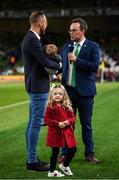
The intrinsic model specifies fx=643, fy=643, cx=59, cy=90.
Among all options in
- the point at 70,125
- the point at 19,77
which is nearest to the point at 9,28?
the point at 19,77

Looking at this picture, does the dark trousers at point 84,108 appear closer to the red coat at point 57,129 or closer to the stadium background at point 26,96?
the stadium background at point 26,96

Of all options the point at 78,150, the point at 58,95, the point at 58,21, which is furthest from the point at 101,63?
the point at 58,95

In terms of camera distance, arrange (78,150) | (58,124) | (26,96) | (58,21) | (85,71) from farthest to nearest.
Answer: (58,21) < (26,96) < (78,150) < (85,71) < (58,124)

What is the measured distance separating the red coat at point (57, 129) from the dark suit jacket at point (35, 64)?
1.83 feet

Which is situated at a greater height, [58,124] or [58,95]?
[58,95]

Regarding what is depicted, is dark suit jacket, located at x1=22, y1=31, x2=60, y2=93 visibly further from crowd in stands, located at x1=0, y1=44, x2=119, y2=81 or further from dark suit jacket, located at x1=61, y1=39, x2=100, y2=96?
crowd in stands, located at x1=0, y1=44, x2=119, y2=81

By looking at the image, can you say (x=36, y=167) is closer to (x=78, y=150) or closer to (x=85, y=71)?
(x=85, y=71)

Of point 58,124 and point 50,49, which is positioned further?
point 50,49

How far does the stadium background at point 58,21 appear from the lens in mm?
52938

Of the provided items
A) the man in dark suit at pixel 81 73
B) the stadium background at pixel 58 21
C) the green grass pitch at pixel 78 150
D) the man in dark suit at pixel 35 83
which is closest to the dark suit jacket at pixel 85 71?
the man in dark suit at pixel 81 73

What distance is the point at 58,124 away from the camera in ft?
29.3

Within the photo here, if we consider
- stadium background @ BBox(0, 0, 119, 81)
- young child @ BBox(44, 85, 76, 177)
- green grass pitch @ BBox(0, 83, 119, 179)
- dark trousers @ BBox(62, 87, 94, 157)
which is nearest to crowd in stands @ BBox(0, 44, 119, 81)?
stadium background @ BBox(0, 0, 119, 81)

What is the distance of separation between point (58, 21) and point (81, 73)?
45.2 meters

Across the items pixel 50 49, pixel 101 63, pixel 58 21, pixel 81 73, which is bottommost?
pixel 101 63
